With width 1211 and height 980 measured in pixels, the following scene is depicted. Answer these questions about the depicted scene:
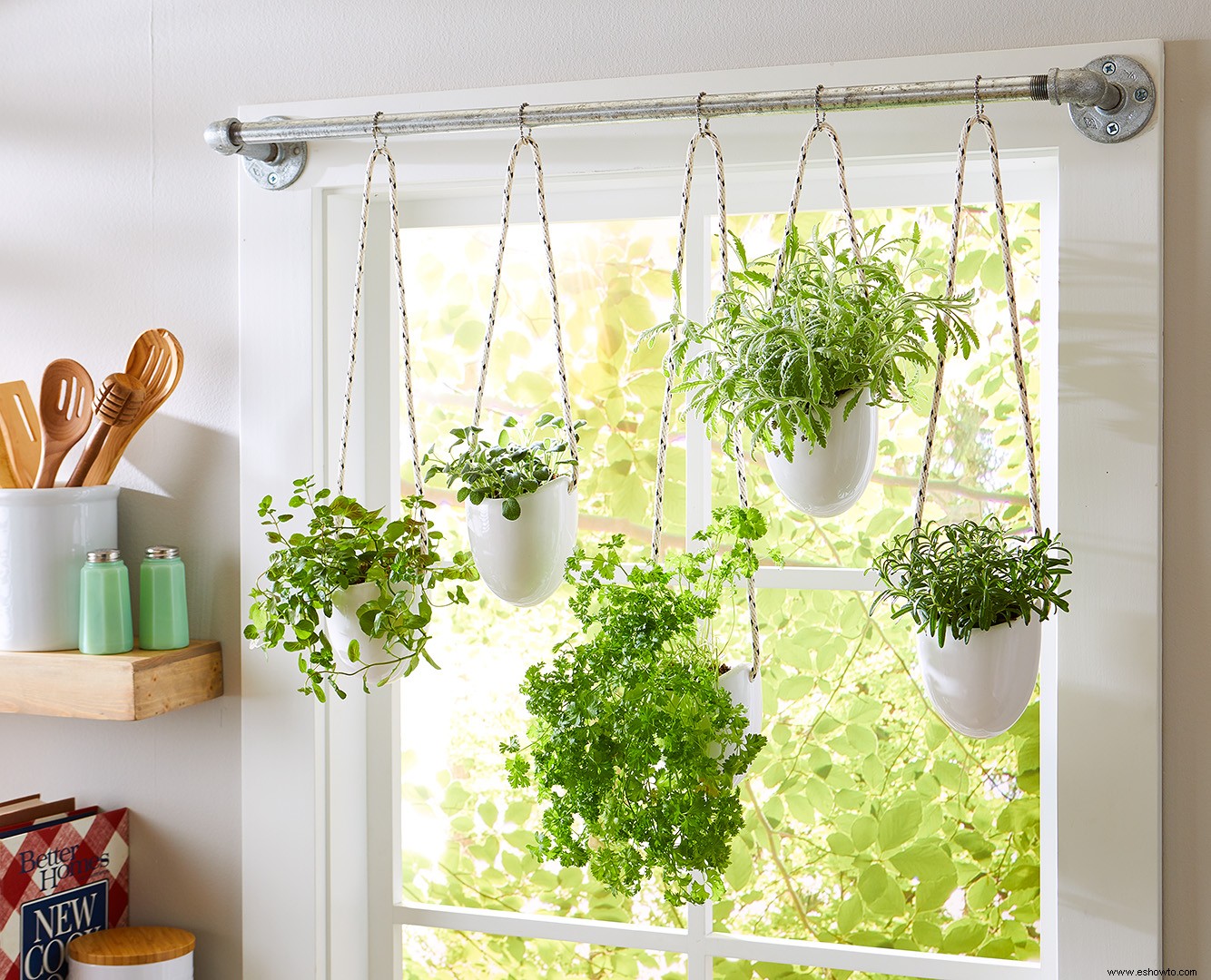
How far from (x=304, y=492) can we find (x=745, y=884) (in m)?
0.74

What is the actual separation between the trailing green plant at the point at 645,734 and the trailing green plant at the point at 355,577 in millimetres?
155

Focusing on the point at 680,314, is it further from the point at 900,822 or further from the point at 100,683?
the point at 100,683

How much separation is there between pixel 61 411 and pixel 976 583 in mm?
1120

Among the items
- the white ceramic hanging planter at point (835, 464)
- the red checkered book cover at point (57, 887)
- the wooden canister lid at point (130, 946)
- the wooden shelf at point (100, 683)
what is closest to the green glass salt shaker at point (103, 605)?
the wooden shelf at point (100, 683)

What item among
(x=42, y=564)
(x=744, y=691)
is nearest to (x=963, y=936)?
(x=744, y=691)

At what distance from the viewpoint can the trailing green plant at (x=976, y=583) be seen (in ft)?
3.34

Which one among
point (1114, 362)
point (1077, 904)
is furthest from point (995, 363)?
point (1077, 904)

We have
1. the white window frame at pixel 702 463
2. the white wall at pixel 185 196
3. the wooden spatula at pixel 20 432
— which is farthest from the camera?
the wooden spatula at pixel 20 432

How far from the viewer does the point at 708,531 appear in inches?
45.1

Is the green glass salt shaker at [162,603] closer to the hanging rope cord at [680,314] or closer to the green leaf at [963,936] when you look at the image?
the hanging rope cord at [680,314]

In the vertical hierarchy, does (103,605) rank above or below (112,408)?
below

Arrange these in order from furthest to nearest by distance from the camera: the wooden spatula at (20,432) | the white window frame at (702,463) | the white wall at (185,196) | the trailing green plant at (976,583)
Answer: the wooden spatula at (20,432) < the white wall at (185,196) < the white window frame at (702,463) < the trailing green plant at (976,583)

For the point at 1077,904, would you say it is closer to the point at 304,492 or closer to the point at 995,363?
the point at 995,363

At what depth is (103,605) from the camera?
4.41ft
